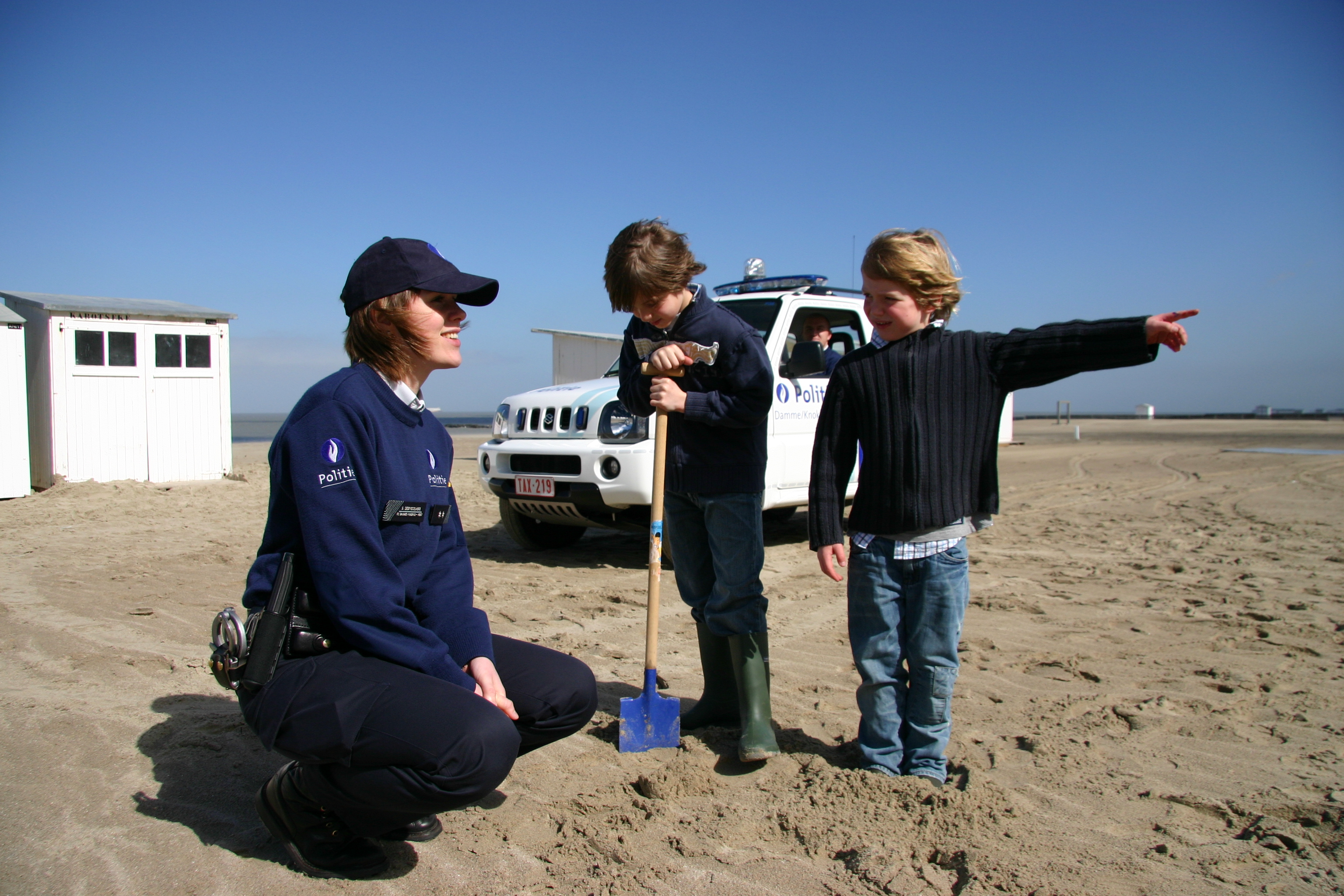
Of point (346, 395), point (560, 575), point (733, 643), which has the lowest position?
point (560, 575)

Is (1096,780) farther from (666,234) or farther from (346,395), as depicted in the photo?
(346,395)

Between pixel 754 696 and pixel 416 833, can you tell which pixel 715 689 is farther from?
pixel 416 833

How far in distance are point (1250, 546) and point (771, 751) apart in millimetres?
5479

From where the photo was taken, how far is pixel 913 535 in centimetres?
244

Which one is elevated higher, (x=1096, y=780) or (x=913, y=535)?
(x=913, y=535)

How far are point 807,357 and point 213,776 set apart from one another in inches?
137

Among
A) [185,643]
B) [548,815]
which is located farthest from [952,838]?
[185,643]

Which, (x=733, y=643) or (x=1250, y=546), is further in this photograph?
(x=1250, y=546)

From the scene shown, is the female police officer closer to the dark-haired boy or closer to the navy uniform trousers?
the navy uniform trousers

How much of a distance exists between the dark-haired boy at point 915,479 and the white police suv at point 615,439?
2.67 m

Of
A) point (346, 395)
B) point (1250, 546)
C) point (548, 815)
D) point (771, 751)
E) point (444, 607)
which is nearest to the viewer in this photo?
point (346, 395)

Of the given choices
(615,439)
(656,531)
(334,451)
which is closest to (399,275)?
(334,451)

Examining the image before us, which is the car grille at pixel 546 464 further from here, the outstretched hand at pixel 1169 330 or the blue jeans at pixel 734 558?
the outstretched hand at pixel 1169 330

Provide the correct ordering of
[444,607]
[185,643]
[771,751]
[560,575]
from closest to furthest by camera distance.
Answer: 1. [444,607]
2. [771,751]
3. [185,643]
4. [560,575]
